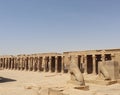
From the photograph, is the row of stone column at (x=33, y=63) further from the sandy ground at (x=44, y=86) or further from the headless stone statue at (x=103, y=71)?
the headless stone statue at (x=103, y=71)

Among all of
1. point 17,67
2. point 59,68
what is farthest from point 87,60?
point 17,67

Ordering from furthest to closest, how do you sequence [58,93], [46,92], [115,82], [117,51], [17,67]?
[17,67]
[117,51]
[115,82]
[46,92]
[58,93]

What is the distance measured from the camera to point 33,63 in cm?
4559

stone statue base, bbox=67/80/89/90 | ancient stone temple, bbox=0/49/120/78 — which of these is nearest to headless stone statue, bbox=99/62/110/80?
stone statue base, bbox=67/80/89/90

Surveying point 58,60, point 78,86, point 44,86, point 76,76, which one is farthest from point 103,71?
point 58,60

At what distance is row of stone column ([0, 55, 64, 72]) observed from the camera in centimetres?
3987

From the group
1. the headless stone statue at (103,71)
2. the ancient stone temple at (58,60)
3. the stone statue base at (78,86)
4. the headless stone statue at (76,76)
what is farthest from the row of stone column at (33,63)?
the stone statue base at (78,86)

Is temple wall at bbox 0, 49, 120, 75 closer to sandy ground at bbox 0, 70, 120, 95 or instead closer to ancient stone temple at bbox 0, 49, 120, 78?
ancient stone temple at bbox 0, 49, 120, 78

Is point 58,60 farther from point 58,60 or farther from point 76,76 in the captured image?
point 76,76

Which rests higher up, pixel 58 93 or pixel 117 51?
pixel 117 51

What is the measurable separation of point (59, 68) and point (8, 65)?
2065 cm

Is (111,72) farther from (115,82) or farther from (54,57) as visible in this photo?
(54,57)

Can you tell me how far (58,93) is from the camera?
1052cm

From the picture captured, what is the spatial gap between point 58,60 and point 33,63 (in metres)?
8.08
